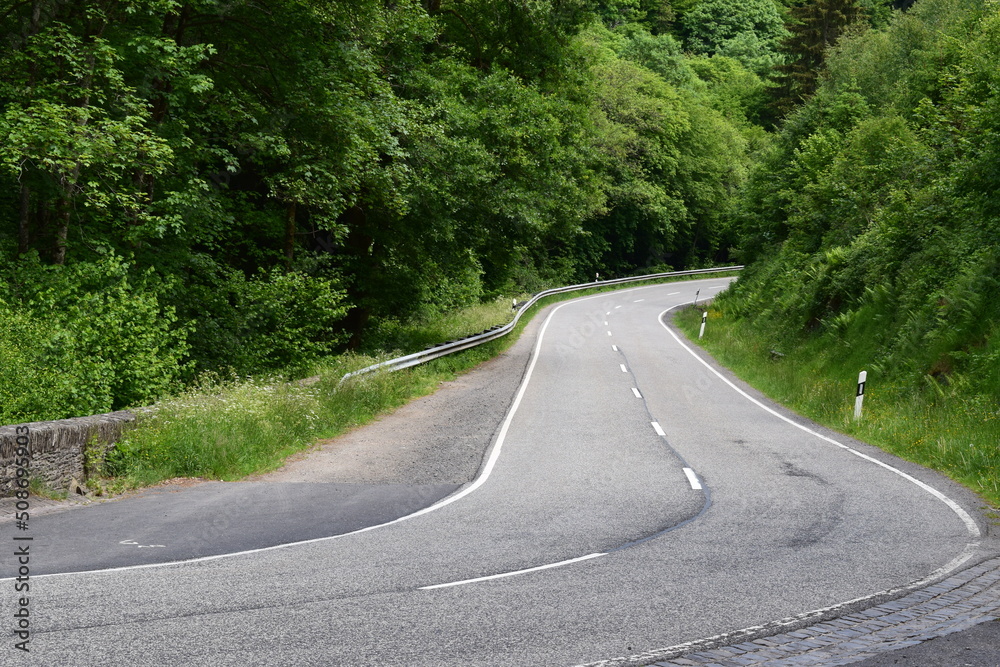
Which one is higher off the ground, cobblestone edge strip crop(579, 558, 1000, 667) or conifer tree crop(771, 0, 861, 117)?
conifer tree crop(771, 0, 861, 117)

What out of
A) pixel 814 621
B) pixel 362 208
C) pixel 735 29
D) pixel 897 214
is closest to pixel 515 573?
pixel 814 621

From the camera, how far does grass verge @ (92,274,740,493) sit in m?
10.2

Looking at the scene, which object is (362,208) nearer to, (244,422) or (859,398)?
(244,422)

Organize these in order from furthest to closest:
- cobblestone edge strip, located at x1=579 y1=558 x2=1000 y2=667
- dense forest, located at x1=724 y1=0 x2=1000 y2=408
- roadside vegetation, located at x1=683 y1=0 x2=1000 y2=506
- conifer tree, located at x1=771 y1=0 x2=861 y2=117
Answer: conifer tree, located at x1=771 y1=0 x2=861 y2=117 < dense forest, located at x1=724 y1=0 x2=1000 y2=408 < roadside vegetation, located at x1=683 y1=0 x2=1000 y2=506 < cobblestone edge strip, located at x1=579 y1=558 x2=1000 y2=667

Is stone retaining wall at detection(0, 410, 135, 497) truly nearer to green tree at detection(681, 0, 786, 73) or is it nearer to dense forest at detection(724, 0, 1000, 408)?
dense forest at detection(724, 0, 1000, 408)

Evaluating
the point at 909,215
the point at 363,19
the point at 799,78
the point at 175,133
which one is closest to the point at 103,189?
the point at 175,133

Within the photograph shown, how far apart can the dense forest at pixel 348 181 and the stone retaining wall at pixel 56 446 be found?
140 cm

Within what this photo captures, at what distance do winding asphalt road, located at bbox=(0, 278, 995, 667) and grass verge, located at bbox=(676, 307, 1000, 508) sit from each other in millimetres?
690

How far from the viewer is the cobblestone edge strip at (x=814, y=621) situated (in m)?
5.31

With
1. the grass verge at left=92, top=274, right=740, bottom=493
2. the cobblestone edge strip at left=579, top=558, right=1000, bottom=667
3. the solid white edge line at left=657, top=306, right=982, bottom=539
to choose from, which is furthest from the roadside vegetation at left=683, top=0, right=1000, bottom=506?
the grass verge at left=92, top=274, right=740, bottom=493

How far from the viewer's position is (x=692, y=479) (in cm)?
1133

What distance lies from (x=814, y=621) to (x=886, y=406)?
42.3 ft

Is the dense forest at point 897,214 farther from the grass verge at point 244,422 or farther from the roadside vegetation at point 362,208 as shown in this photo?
the grass verge at point 244,422

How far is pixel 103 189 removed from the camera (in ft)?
49.5
